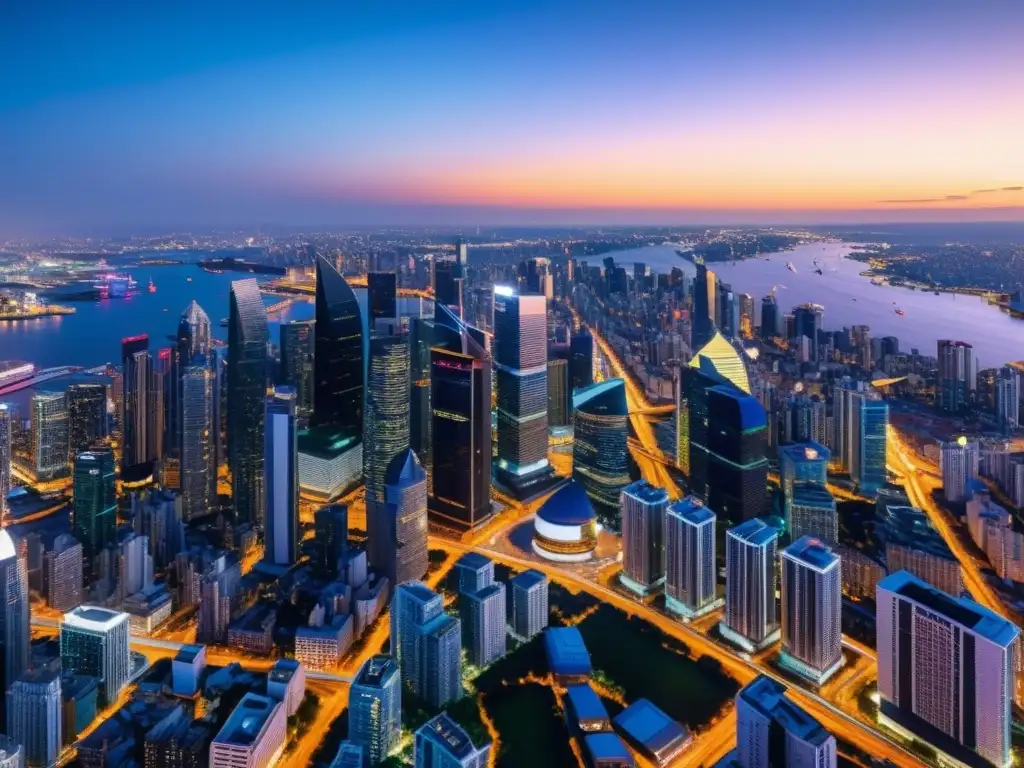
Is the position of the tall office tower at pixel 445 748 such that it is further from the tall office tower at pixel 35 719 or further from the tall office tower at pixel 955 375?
the tall office tower at pixel 955 375

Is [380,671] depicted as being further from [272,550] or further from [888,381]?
[888,381]

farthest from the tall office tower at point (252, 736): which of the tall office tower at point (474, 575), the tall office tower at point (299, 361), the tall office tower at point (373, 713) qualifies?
the tall office tower at point (299, 361)

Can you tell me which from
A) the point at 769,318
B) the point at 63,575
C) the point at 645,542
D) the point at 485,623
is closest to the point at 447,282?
the point at 769,318

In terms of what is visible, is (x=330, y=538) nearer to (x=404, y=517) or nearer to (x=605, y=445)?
(x=404, y=517)

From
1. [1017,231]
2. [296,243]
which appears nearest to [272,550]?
[296,243]

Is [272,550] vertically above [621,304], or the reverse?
[621,304]
